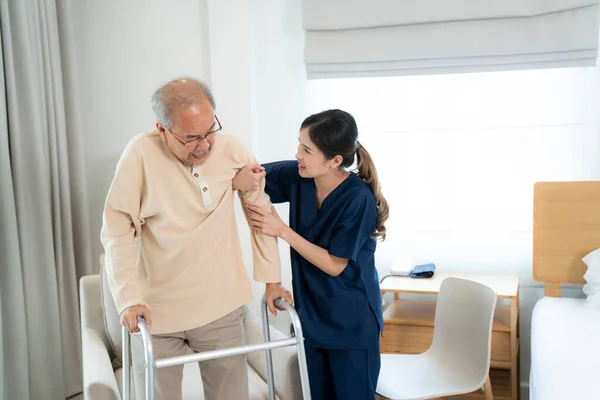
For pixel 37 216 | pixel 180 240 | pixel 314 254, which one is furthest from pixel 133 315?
pixel 37 216

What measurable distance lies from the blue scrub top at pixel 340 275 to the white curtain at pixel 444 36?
1151 mm

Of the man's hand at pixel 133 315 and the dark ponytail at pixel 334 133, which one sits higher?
the dark ponytail at pixel 334 133

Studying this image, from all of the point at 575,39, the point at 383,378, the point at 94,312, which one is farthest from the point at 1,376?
the point at 575,39

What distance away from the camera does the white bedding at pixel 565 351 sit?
172 cm

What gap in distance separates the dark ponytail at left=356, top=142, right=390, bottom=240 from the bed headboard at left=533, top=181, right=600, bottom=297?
104 centimetres

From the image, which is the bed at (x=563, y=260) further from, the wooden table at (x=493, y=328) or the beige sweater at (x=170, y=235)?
the beige sweater at (x=170, y=235)

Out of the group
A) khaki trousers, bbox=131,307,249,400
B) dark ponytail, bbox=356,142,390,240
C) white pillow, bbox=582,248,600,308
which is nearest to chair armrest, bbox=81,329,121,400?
khaki trousers, bbox=131,307,249,400

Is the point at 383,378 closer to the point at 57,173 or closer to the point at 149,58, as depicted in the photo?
the point at 57,173

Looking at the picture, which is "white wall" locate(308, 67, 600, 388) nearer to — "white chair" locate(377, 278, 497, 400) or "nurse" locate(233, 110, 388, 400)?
"white chair" locate(377, 278, 497, 400)

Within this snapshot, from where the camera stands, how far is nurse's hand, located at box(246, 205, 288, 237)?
74.4 inches

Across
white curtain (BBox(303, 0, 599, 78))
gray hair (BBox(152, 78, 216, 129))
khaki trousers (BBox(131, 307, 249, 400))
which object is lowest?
khaki trousers (BBox(131, 307, 249, 400))

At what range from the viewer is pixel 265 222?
1.89 m

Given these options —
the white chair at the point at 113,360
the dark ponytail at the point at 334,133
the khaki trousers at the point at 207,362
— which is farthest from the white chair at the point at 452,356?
the dark ponytail at the point at 334,133

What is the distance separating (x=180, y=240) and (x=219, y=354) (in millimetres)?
333
